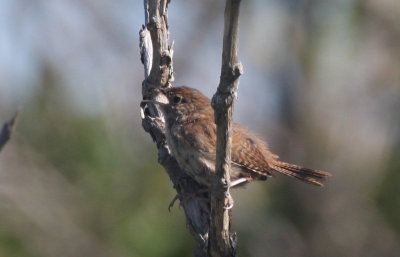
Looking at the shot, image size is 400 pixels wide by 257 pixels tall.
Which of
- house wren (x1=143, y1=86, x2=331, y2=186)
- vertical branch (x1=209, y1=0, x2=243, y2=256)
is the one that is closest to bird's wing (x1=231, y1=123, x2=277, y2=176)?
house wren (x1=143, y1=86, x2=331, y2=186)

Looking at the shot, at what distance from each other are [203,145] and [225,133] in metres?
1.19

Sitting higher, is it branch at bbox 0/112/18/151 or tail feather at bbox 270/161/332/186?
branch at bbox 0/112/18/151

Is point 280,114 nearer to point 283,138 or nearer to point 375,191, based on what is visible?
point 283,138

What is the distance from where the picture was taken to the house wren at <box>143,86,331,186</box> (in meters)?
4.06

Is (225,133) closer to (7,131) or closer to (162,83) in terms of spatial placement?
(7,131)

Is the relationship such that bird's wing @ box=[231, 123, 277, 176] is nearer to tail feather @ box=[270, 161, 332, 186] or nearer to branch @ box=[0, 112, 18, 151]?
tail feather @ box=[270, 161, 332, 186]

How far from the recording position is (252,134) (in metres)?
4.80

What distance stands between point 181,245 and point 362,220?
2.21 meters

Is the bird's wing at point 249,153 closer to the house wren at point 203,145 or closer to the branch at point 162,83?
the house wren at point 203,145

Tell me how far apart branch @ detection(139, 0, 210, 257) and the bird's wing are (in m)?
0.35

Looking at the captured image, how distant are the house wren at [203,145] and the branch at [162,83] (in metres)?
0.07

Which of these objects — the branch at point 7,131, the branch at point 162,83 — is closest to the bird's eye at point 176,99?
the branch at point 162,83

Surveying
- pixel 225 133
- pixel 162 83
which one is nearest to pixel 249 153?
pixel 162 83

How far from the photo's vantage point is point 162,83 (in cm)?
430
